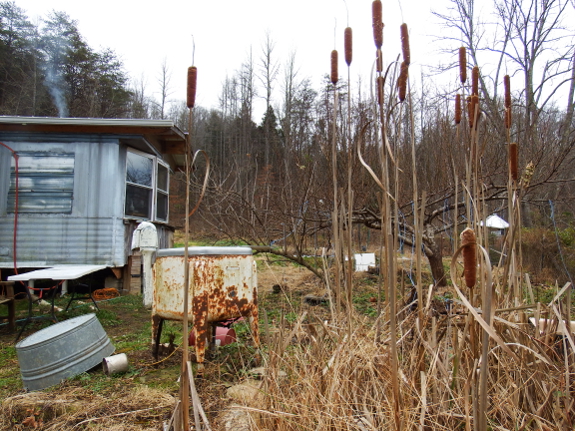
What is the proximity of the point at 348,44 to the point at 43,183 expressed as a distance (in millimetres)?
8026

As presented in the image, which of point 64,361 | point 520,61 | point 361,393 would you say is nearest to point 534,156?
point 361,393

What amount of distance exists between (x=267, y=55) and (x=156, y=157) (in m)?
20.8

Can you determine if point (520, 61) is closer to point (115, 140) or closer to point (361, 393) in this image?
point (115, 140)

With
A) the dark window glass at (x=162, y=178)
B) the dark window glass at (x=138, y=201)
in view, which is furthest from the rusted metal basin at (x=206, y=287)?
the dark window glass at (x=162, y=178)

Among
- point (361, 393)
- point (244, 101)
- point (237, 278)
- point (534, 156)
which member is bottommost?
point (361, 393)

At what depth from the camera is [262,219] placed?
7.77 m

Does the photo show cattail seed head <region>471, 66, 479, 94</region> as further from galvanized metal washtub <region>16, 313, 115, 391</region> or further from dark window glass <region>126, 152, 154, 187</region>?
dark window glass <region>126, 152, 154, 187</region>

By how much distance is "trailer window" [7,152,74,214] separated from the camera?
25.8 ft

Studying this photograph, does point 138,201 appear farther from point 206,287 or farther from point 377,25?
point 377,25

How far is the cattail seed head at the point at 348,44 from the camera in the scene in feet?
4.84

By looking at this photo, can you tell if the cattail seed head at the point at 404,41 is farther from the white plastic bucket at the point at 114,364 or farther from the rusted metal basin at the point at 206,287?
the white plastic bucket at the point at 114,364

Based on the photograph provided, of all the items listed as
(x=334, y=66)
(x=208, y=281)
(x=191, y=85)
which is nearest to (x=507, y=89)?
(x=334, y=66)

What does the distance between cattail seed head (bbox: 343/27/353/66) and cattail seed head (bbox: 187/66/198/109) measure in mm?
660

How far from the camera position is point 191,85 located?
1.05 meters
